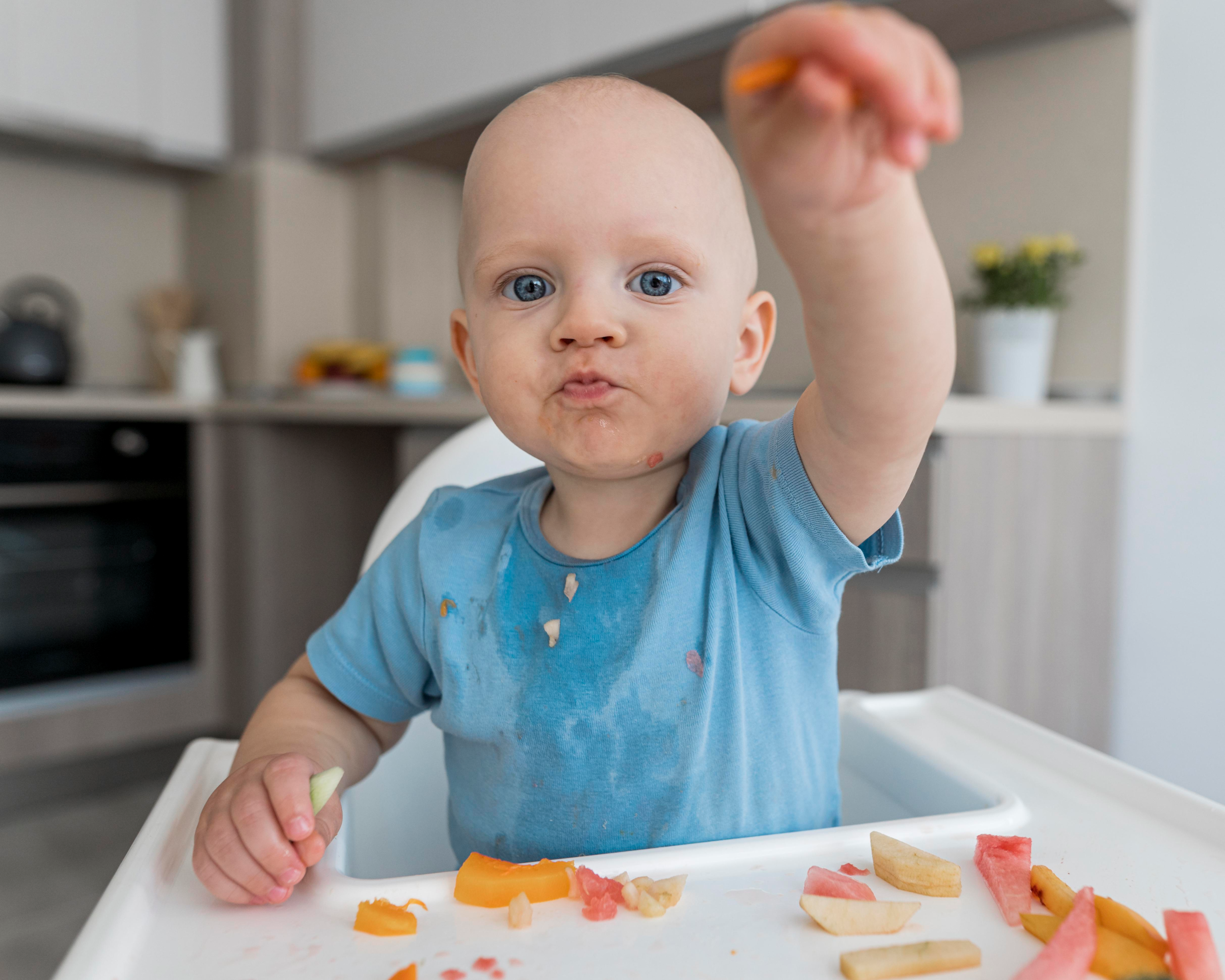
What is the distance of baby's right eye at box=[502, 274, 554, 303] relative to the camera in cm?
55

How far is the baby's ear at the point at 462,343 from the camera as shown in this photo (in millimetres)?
669

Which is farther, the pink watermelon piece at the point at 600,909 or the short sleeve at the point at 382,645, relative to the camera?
the short sleeve at the point at 382,645

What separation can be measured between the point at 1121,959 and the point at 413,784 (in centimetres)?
59

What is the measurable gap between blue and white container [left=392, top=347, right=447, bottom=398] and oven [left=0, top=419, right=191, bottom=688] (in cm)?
Answer: 62

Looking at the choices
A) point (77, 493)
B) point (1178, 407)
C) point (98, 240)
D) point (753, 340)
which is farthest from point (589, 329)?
point (98, 240)

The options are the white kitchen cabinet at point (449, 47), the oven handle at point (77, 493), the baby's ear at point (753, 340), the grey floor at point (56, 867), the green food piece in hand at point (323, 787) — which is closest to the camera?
the green food piece in hand at point (323, 787)

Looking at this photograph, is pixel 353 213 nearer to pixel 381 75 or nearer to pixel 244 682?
pixel 381 75

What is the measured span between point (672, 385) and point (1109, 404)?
1334 millimetres

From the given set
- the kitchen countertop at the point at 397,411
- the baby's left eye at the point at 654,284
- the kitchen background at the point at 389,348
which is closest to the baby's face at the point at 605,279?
the baby's left eye at the point at 654,284

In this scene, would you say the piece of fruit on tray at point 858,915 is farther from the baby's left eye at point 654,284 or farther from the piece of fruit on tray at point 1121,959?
the baby's left eye at point 654,284

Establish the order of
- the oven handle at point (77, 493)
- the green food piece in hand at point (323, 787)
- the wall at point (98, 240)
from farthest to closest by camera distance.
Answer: the wall at point (98, 240)
the oven handle at point (77, 493)
the green food piece in hand at point (323, 787)

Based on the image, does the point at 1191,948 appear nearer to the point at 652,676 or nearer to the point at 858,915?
the point at 858,915

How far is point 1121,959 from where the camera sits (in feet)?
1.17

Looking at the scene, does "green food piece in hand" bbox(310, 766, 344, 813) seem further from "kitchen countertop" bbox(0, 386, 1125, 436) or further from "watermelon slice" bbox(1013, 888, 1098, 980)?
"kitchen countertop" bbox(0, 386, 1125, 436)
